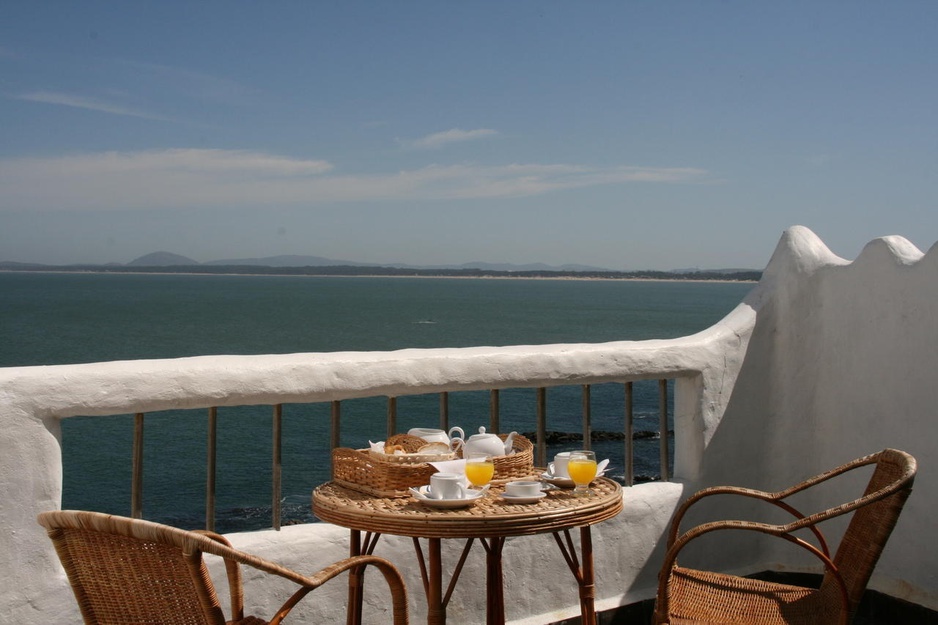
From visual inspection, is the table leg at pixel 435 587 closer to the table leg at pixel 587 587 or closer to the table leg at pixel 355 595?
the table leg at pixel 355 595

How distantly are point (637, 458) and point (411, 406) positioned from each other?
1588 cm

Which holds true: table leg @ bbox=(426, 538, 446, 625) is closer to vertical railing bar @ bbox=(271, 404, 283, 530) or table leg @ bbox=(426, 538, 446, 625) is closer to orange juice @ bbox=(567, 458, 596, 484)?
orange juice @ bbox=(567, 458, 596, 484)

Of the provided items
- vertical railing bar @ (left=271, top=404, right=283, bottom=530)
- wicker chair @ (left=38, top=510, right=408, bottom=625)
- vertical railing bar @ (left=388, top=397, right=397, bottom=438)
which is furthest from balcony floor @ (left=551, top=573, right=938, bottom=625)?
wicker chair @ (left=38, top=510, right=408, bottom=625)

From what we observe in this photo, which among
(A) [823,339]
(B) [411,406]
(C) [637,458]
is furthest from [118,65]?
(A) [823,339]

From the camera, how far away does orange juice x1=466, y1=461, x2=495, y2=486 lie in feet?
9.41

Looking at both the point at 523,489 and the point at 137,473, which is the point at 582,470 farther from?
the point at 137,473

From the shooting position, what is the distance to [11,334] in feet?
196

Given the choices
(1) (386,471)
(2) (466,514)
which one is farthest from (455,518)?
(1) (386,471)

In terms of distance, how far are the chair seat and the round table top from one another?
21.3 inches

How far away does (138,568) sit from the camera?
217 cm

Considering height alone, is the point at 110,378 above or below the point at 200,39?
below

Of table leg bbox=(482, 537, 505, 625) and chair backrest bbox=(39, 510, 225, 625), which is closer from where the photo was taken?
chair backrest bbox=(39, 510, 225, 625)

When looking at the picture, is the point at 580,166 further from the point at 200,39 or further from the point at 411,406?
the point at 411,406

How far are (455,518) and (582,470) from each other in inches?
20.9
